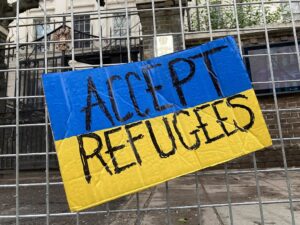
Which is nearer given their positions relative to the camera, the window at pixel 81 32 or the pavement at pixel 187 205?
the pavement at pixel 187 205

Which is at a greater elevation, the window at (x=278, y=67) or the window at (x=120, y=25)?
the window at (x=120, y=25)

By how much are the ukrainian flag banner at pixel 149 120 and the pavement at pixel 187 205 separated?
226 millimetres

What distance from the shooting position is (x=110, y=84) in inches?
90.4

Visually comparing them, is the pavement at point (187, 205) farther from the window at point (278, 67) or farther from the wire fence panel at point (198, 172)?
the window at point (278, 67)

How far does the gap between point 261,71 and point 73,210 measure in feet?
18.9

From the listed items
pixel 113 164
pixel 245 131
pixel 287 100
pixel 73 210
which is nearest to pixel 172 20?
pixel 245 131

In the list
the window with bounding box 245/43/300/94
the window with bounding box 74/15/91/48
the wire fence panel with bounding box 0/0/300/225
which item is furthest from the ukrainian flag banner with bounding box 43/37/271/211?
the window with bounding box 245/43/300/94

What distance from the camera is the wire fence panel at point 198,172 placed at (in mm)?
2438

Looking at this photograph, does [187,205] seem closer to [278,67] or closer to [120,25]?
[278,67]

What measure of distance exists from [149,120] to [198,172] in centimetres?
61

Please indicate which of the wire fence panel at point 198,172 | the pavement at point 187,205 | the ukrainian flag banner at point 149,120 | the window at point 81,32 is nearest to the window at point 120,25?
A: the wire fence panel at point 198,172

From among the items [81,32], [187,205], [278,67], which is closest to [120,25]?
[81,32]

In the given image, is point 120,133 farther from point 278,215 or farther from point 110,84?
point 278,215

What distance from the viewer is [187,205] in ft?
11.1
